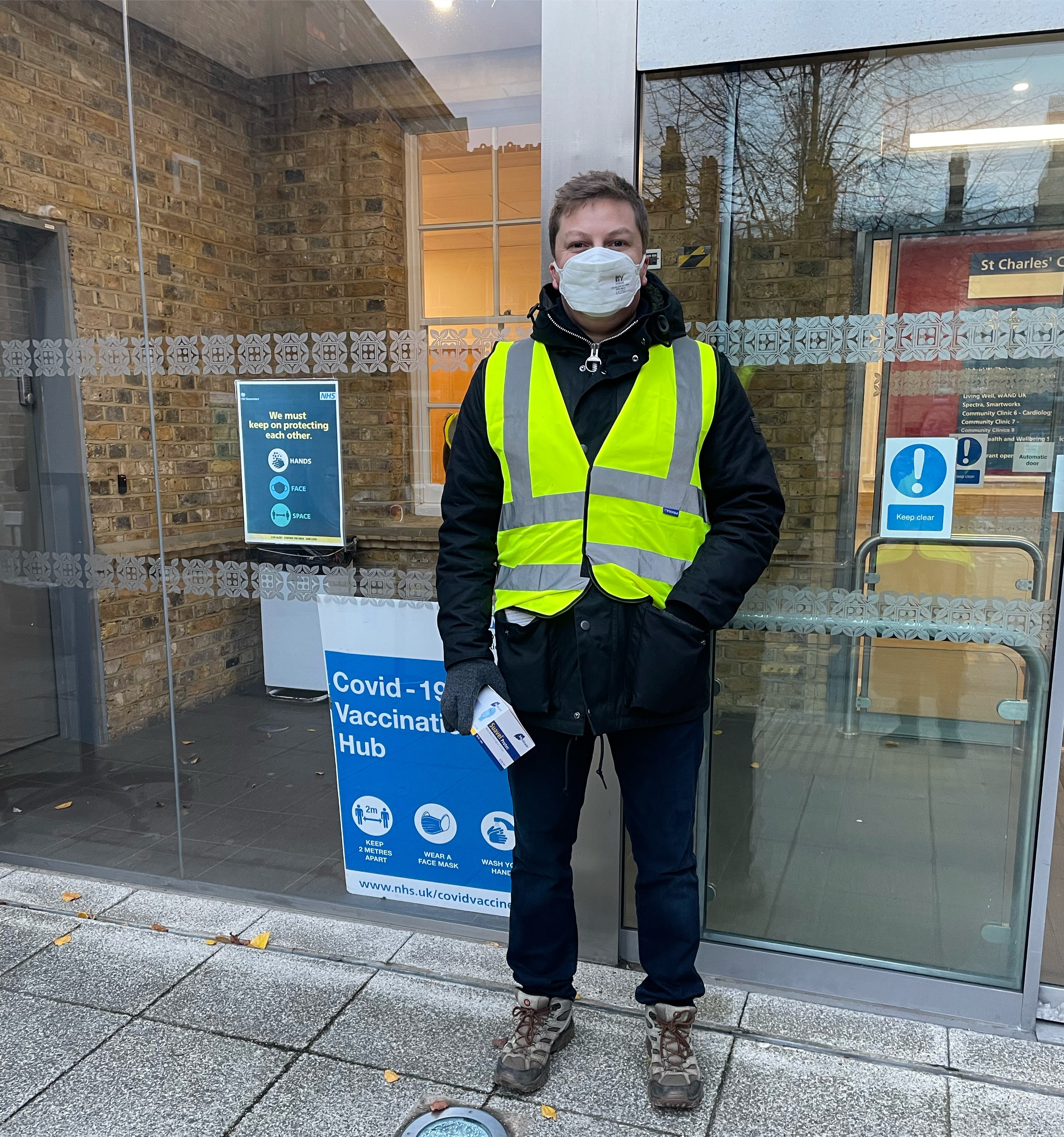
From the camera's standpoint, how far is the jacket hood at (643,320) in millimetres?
2092

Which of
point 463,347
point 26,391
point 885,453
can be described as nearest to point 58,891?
point 26,391

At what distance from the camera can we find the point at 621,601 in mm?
2061

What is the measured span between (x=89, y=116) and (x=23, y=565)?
5.60 feet

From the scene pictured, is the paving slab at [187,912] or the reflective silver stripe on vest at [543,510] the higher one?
the reflective silver stripe on vest at [543,510]

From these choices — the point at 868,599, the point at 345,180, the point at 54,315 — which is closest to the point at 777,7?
the point at 345,180

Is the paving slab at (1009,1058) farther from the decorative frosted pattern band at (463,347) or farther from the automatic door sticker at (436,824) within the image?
the decorative frosted pattern band at (463,347)

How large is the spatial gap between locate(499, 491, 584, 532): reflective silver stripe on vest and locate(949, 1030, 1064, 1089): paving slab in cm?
180

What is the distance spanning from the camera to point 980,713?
2510 mm

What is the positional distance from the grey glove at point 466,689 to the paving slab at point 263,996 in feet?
3.64

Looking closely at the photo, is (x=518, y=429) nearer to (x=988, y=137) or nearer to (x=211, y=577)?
(x=988, y=137)

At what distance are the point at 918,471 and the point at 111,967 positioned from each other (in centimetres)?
289

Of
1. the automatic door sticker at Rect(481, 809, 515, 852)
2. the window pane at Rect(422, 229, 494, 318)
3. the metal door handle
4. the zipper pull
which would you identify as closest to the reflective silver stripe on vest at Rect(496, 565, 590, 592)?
the zipper pull

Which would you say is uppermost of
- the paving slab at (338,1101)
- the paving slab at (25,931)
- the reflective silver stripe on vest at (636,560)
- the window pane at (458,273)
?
the window pane at (458,273)

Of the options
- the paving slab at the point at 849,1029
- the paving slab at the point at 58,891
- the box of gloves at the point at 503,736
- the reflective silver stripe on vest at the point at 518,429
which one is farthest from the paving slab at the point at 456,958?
the reflective silver stripe on vest at the point at 518,429
